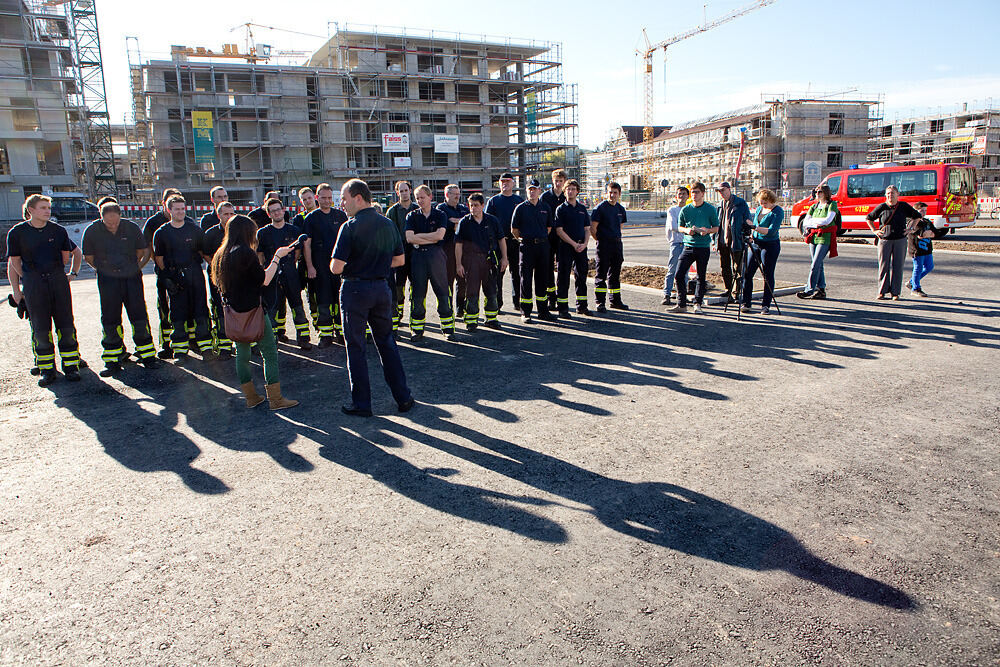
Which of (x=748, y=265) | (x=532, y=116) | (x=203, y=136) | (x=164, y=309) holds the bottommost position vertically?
(x=164, y=309)

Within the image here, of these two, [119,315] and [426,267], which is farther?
[426,267]

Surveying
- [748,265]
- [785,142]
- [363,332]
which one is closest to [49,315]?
[363,332]

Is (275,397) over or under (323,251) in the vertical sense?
under

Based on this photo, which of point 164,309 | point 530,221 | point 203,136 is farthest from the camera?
point 203,136

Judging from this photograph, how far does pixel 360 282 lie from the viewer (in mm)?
5363

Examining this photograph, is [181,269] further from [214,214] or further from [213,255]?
[214,214]

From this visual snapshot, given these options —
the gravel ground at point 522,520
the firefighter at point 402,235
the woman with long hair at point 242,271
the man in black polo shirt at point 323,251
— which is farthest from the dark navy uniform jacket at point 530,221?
the woman with long hair at point 242,271

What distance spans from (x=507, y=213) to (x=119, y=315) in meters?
5.34

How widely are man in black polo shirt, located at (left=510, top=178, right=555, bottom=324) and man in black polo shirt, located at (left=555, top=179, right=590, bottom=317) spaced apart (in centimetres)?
22

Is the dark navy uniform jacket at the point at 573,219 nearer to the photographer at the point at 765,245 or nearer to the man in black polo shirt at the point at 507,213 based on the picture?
the man in black polo shirt at the point at 507,213

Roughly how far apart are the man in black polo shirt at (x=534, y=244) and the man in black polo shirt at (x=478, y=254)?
357 millimetres

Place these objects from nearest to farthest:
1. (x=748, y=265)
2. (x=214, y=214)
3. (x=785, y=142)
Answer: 1. (x=214, y=214)
2. (x=748, y=265)
3. (x=785, y=142)

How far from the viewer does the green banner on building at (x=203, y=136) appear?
5134 centimetres

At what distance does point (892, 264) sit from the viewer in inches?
398
